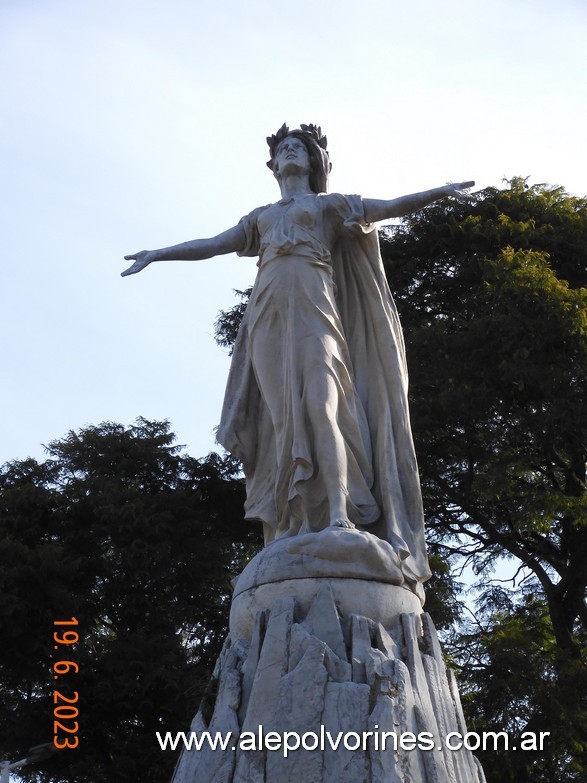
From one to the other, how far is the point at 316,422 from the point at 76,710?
8.76m

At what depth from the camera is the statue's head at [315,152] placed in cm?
779

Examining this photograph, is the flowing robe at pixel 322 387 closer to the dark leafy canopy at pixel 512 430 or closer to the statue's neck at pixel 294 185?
the statue's neck at pixel 294 185

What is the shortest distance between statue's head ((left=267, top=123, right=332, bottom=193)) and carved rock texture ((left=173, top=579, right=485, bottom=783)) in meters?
2.99

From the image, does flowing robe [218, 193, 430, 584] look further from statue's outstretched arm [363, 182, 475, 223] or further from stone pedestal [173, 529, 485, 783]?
stone pedestal [173, 529, 485, 783]

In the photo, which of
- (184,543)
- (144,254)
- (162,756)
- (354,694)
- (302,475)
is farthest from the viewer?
(184,543)

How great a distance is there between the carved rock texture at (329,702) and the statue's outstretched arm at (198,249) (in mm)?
2522

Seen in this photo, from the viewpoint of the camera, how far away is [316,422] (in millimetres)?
6742

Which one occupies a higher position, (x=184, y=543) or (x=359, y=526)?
(x=184, y=543)

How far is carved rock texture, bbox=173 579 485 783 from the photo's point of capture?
5293mm

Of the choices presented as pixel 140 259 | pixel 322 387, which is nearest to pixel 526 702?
pixel 322 387

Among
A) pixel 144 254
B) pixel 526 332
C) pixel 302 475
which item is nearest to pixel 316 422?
pixel 302 475

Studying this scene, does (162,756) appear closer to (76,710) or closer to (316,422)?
(76,710)
